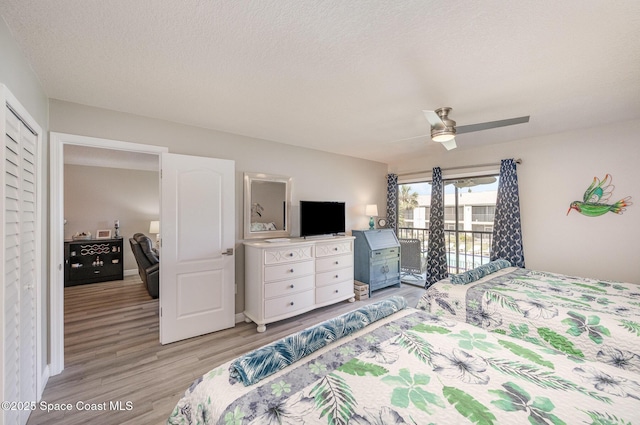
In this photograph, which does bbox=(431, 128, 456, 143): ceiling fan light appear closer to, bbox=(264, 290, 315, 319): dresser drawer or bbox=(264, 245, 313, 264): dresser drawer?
bbox=(264, 245, 313, 264): dresser drawer

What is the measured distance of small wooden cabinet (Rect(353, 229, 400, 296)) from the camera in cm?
423

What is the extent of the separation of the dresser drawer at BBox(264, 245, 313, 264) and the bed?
5.57 ft

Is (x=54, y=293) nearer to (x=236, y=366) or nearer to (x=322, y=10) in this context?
(x=236, y=366)

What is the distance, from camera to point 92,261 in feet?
16.5

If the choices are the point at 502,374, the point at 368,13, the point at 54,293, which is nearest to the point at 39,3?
the point at 368,13

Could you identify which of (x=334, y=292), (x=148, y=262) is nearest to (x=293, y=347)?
(x=334, y=292)

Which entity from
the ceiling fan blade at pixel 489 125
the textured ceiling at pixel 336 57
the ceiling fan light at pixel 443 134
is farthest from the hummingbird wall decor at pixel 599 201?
the ceiling fan light at pixel 443 134

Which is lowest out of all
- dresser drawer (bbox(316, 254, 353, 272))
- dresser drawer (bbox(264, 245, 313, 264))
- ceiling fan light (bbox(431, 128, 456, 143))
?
dresser drawer (bbox(316, 254, 353, 272))

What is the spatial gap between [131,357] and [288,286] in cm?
165

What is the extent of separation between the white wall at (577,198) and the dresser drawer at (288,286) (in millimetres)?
3058

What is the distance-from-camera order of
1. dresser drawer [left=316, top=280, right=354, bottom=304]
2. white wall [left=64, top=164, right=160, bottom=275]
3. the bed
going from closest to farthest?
the bed, dresser drawer [left=316, top=280, right=354, bottom=304], white wall [left=64, top=164, right=160, bottom=275]

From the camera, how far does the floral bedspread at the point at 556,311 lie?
1.67 m

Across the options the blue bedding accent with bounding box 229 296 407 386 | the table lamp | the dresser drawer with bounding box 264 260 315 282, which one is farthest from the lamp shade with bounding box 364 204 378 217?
the blue bedding accent with bounding box 229 296 407 386

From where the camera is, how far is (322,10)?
4.30 ft
